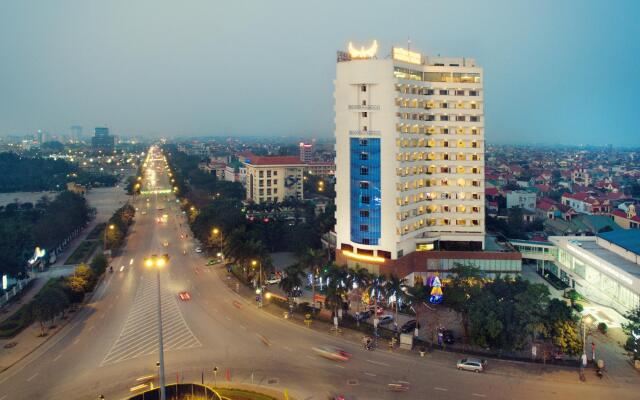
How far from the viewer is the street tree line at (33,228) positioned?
2218 inches

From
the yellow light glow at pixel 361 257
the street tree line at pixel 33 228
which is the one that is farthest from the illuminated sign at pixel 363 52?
the street tree line at pixel 33 228

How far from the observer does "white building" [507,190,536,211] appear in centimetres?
10794

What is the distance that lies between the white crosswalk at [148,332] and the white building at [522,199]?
3197 inches

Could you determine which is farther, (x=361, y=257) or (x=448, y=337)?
(x=361, y=257)

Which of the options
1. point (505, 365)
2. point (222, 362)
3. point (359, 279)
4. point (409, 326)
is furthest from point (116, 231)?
point (505, 365)

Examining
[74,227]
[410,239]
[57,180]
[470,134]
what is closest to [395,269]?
[410,239]

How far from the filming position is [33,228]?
259 ft

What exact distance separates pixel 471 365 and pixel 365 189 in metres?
26.5

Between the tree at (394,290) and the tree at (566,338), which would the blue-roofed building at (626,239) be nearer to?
the tree at (566,338)

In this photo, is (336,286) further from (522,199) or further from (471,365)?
(522,199)

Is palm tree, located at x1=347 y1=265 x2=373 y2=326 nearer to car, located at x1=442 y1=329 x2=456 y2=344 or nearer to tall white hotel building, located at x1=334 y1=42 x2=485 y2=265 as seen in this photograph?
car, located at x1=442 y1=329 x2=456 y2=344

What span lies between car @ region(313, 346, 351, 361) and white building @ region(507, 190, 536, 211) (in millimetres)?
80722

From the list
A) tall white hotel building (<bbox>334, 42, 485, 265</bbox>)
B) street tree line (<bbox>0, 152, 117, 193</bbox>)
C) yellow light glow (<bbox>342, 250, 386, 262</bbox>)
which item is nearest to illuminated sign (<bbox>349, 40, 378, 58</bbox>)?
tall white hotel building (<bbox>334, 42, 485, 265</bbox>)

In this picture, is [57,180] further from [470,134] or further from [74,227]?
[470,134]
